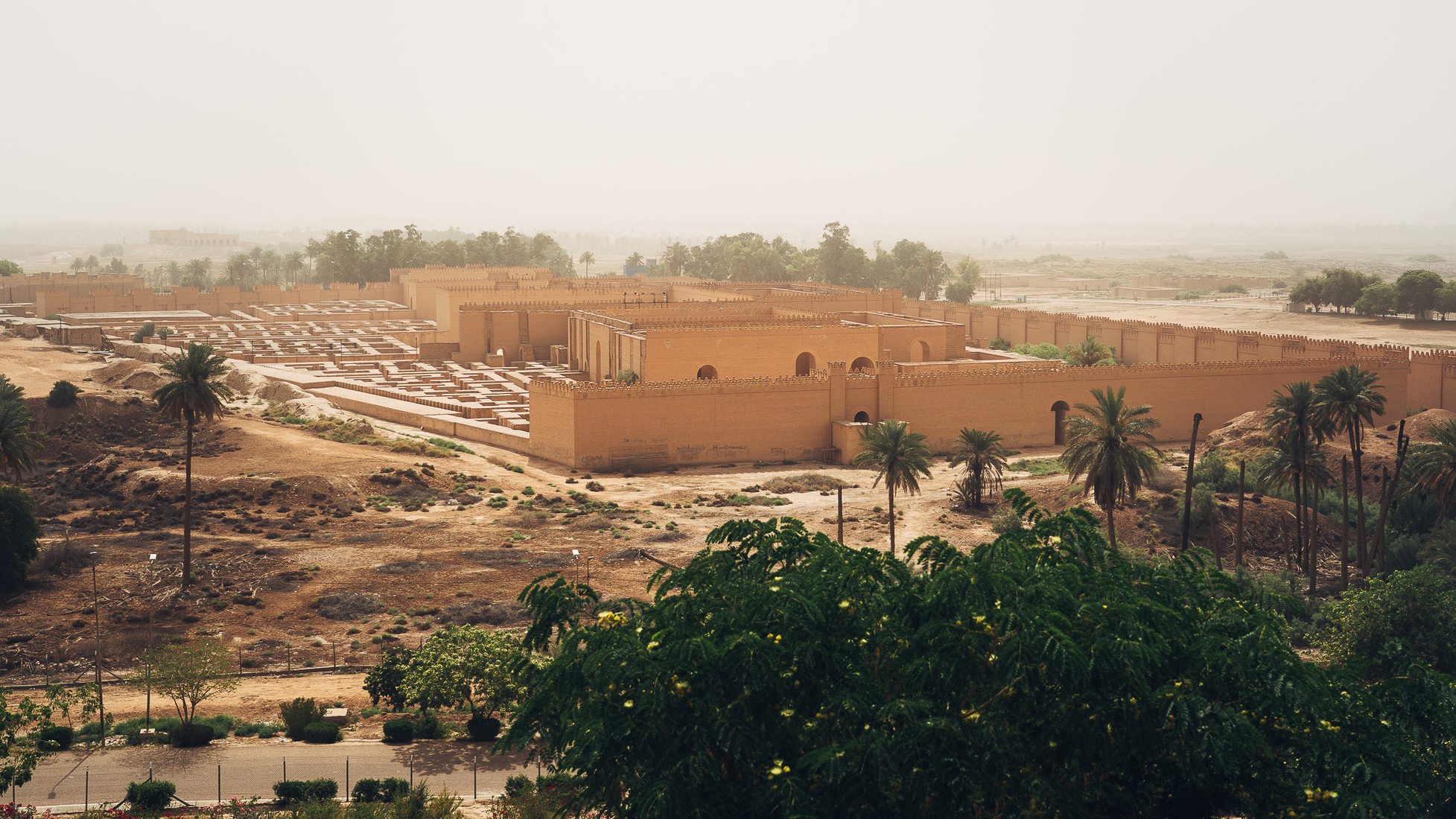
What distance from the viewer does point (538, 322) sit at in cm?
6253

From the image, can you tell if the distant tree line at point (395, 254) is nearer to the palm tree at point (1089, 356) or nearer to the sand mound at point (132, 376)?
the sand mound at point (132, 376)

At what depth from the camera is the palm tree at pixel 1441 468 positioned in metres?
28.8

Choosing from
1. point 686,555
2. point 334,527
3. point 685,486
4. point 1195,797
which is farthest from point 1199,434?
point 1195,797

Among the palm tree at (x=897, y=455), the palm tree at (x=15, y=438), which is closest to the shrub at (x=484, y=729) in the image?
the palm tree at (x=897, y=455)

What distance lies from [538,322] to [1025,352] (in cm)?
2181

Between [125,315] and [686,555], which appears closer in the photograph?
[686,555]

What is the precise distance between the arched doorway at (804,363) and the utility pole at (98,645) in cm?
2507

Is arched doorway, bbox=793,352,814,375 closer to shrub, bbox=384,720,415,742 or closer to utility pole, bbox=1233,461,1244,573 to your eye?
utility pole, bbox=1233,461,1244,573

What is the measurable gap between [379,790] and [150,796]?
267 cm

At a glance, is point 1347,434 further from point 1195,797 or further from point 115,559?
point 115,559

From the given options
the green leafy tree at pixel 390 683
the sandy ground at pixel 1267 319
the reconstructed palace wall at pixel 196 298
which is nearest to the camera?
the green leafy tree at pixel 390 683

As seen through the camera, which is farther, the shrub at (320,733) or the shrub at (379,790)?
the shrub at (320,733)

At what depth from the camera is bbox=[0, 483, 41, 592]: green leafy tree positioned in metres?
28.1

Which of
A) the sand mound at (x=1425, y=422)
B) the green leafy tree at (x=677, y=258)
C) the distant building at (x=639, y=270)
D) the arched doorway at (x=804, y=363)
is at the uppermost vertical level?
the green leafy tree at (x=677, y=258)
